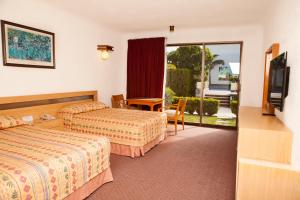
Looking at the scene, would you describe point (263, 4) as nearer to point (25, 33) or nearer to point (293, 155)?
point (293, 155)

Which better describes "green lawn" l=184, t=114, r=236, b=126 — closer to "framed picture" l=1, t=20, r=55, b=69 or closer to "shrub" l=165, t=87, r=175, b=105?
"shrub" l=165, t=87, r=175, b=105

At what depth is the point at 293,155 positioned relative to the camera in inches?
71.6

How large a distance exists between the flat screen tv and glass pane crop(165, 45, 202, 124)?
3.41m

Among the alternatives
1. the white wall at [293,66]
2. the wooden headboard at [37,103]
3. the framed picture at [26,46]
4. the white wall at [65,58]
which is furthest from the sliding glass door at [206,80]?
the framed picture at [26,46]

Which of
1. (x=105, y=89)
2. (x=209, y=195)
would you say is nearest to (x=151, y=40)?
(x=105, y=89)

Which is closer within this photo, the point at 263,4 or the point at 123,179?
the point at 123,179

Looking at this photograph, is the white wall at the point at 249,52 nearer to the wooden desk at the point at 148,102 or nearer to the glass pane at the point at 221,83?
the glass pane at the point at 221,83

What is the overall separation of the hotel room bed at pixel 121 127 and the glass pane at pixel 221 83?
2.43 metres

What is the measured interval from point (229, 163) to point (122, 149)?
5.70 feet

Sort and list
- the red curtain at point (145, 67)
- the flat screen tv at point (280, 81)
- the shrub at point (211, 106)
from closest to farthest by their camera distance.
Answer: the flat screen tv at point (280, 81) → the red curtain at point (145, 67) → the shrub at point (211, 106)

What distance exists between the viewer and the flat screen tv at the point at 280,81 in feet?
6.80

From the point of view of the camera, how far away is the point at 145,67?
5.84 meters

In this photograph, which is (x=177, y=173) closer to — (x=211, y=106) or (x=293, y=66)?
Result: (x=293, y=66)

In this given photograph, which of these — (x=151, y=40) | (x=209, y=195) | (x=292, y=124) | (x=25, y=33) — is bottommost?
(x=209, y=195)
